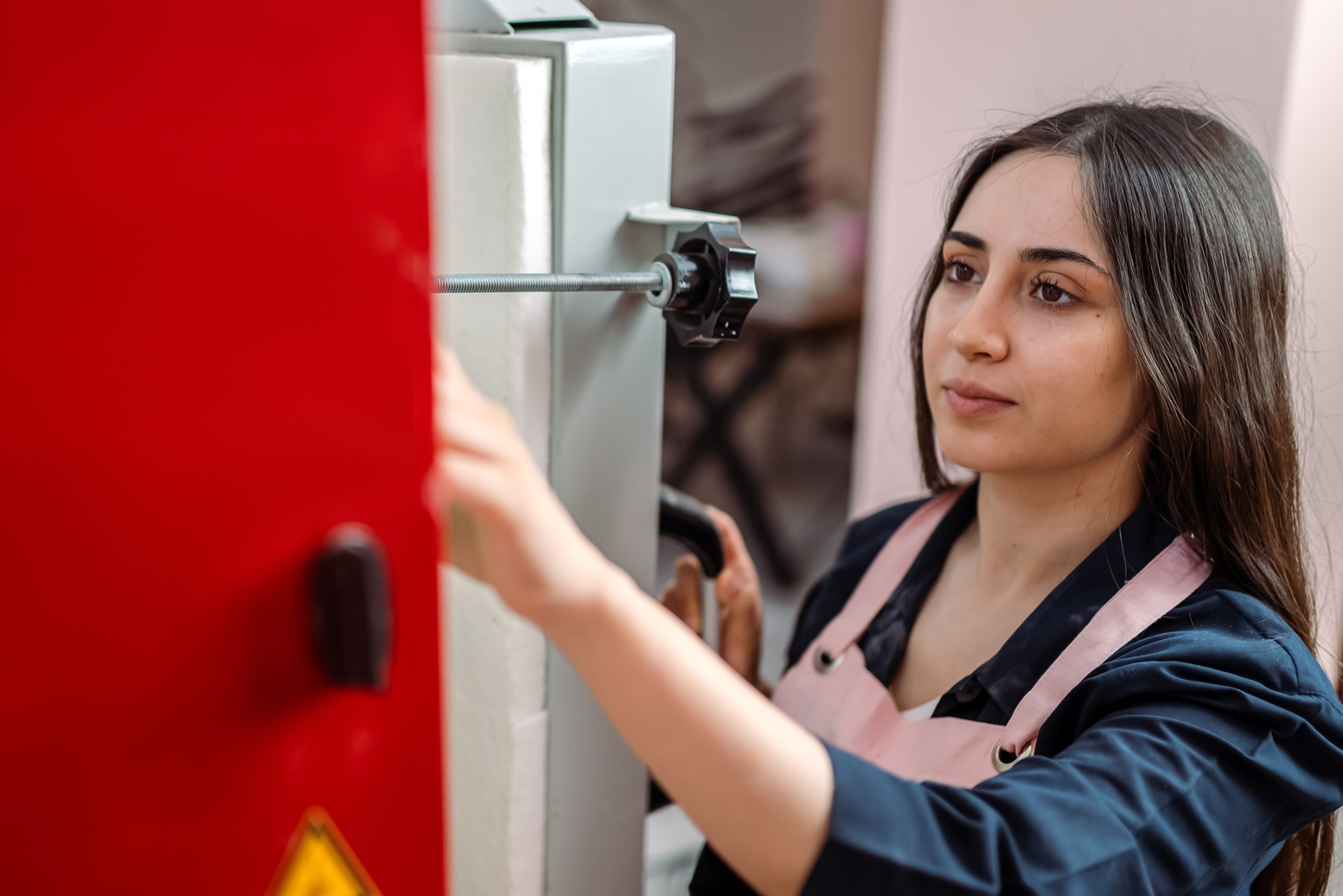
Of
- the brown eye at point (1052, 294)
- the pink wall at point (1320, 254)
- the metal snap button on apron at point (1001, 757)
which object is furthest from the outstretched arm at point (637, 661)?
the pink wall at point (1320, 254)

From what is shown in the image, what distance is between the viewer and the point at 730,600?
3.82 feet

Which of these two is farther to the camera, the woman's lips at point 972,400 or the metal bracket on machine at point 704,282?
the woman's lips at point 972,400

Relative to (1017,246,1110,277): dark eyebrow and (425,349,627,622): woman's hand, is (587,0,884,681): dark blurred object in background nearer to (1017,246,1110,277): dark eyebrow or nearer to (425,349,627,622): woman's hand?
(1017,246,1110,277): dark eyebrow

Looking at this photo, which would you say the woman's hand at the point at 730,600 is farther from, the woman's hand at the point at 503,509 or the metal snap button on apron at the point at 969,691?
the woman's hand at the point at 503,509

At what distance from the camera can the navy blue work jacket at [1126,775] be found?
0.57 meters

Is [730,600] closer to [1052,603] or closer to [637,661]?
[1052,603]

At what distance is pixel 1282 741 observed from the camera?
2.46ft

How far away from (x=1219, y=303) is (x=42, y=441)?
0.90m

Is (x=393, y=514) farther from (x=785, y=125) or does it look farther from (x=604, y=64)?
(x=785, y=125)

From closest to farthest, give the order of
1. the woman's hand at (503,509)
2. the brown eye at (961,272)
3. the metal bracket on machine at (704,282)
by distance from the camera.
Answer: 1. the woman's hand at (503,509)
2. the metal bracket on machine at (704,282)
3. the brown eye at (961,272)

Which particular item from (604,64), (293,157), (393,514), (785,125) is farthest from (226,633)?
(785,125)

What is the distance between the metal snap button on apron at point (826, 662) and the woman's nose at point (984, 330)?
362 mm

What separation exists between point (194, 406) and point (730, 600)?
2.79 feet

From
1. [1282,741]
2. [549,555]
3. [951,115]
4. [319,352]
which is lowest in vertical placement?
[1282,741]
